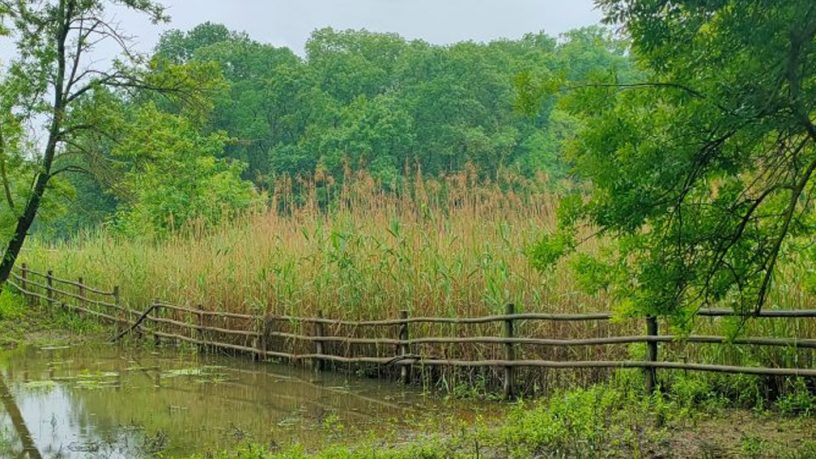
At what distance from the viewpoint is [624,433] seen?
19.5ft

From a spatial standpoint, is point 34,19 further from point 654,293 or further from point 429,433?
point 654,293

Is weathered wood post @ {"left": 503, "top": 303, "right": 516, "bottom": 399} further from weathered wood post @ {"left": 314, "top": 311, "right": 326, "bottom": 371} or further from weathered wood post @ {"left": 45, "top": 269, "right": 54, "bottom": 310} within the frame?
weathered wood post @ {"left": 45, "top": 269, "right": 54, "bottom": 310}

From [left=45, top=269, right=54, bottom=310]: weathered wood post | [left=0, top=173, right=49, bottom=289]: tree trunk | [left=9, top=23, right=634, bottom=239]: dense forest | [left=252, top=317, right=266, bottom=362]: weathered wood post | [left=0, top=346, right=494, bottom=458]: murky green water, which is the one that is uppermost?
[left=9, top=23, right=634, bottom=239]: dense forest

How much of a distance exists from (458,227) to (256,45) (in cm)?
4169

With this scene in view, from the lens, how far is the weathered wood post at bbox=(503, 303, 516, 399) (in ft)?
28.2

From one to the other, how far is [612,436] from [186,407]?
15.9 feet

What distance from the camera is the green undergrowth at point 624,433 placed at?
18.4ft

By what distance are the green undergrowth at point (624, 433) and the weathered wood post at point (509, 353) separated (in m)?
1.39

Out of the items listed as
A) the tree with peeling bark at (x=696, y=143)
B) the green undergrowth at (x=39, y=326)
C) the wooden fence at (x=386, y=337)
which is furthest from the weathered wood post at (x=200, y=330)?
the tree with peeling bark at (x=696, y=143)

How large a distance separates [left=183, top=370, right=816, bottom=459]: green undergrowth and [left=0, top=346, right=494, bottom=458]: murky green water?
0.77 meters

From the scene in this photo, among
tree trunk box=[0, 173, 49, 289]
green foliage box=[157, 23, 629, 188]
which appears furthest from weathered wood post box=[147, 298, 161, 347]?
green foliage box=[157, 23, 629, 188]

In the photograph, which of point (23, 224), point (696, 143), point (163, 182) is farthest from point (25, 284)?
point (696, 143)

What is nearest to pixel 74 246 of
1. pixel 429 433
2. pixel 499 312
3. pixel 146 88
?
pixel 146 88

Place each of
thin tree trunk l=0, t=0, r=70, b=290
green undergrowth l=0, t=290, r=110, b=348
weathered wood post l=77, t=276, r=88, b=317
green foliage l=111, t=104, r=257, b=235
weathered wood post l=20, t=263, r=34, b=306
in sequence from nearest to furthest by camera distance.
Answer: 1. thin tree trunk l=0, t=0, r=70, b=290
2. green undergrowth l=0, t=290, r=110, b=348
3. green foliage l=111, t=104, r=257, b=235
4. weathered wood post l=77, t=276, r=88, b=317
5. weathered wood post l=20, t=263, r=34, b=306
